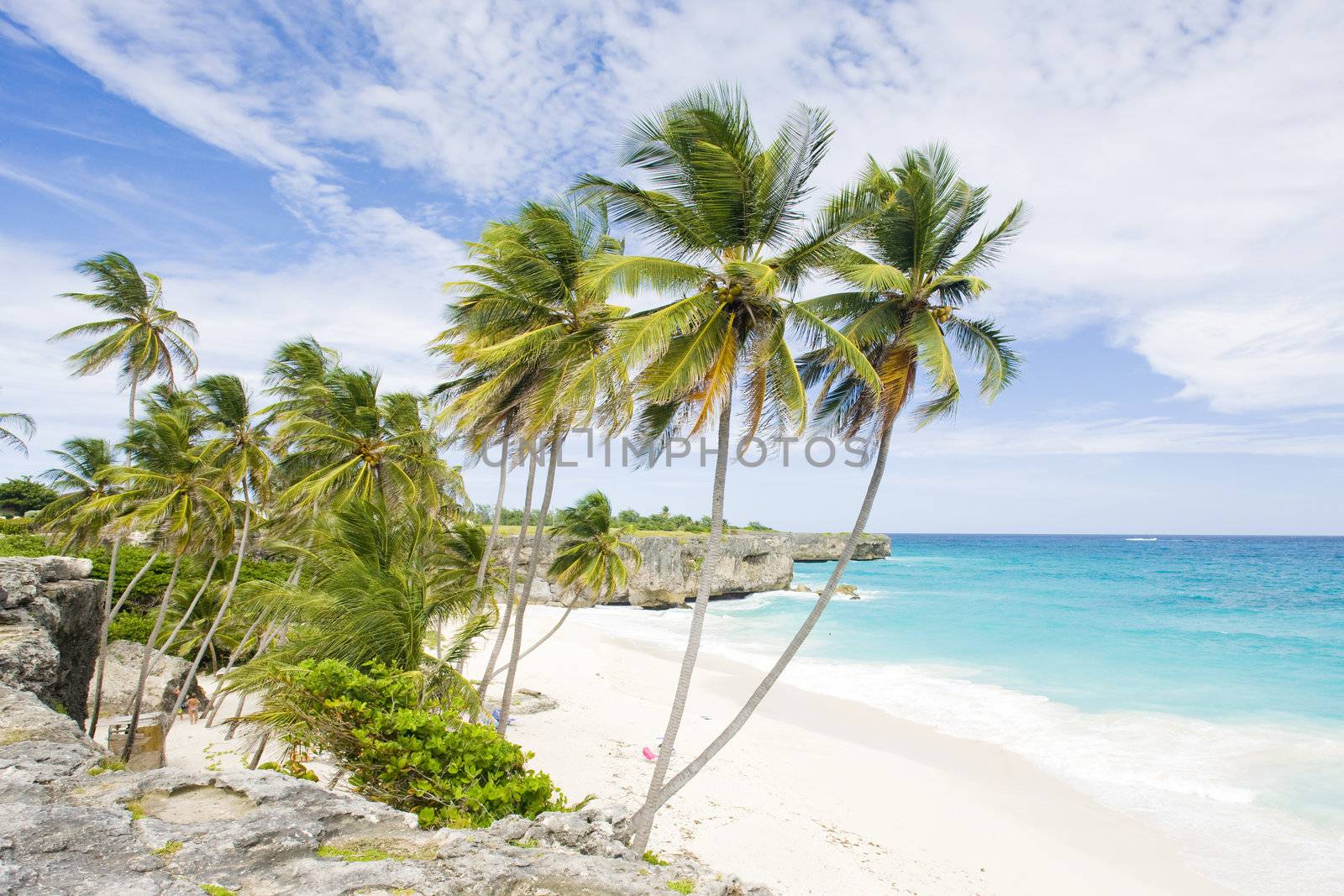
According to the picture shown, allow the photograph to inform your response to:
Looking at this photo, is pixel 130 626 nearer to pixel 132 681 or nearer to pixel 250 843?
pixel 132 681

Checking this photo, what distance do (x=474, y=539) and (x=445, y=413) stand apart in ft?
20.8

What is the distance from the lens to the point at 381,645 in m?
8.34

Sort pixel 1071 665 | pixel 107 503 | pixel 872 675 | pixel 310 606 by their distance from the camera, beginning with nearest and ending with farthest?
pixel 310 606 < pixel 107 503 < pixel 872 675 < pixel 1071 665

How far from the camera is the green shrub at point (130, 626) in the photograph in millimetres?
17156

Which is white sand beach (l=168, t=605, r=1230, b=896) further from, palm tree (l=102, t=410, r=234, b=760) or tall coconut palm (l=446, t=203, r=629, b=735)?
tall coconut palm (l=446, t=203, r=629, b=735)

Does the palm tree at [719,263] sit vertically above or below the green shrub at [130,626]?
→ above

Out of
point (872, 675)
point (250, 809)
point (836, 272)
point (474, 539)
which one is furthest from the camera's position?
point (872, 675)

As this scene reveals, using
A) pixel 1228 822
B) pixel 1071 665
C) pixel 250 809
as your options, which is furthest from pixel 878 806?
pixel 1071 665

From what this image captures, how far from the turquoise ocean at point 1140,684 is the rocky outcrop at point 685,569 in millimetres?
1686

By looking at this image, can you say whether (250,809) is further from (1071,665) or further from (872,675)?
(1071,665)

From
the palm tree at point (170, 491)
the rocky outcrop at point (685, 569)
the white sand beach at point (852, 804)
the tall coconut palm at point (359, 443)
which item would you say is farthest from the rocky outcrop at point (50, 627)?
the rocky outcrop at point (685, 569)

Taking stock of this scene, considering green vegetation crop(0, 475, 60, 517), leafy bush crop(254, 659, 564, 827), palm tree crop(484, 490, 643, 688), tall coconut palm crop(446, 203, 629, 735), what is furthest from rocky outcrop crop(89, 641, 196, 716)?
green vegetation crop(0, 475, 60, 517)

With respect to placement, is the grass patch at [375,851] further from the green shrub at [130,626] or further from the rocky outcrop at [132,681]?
the green shrub at [130,626]

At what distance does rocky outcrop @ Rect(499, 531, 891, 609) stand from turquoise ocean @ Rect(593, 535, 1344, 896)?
1686 mm
